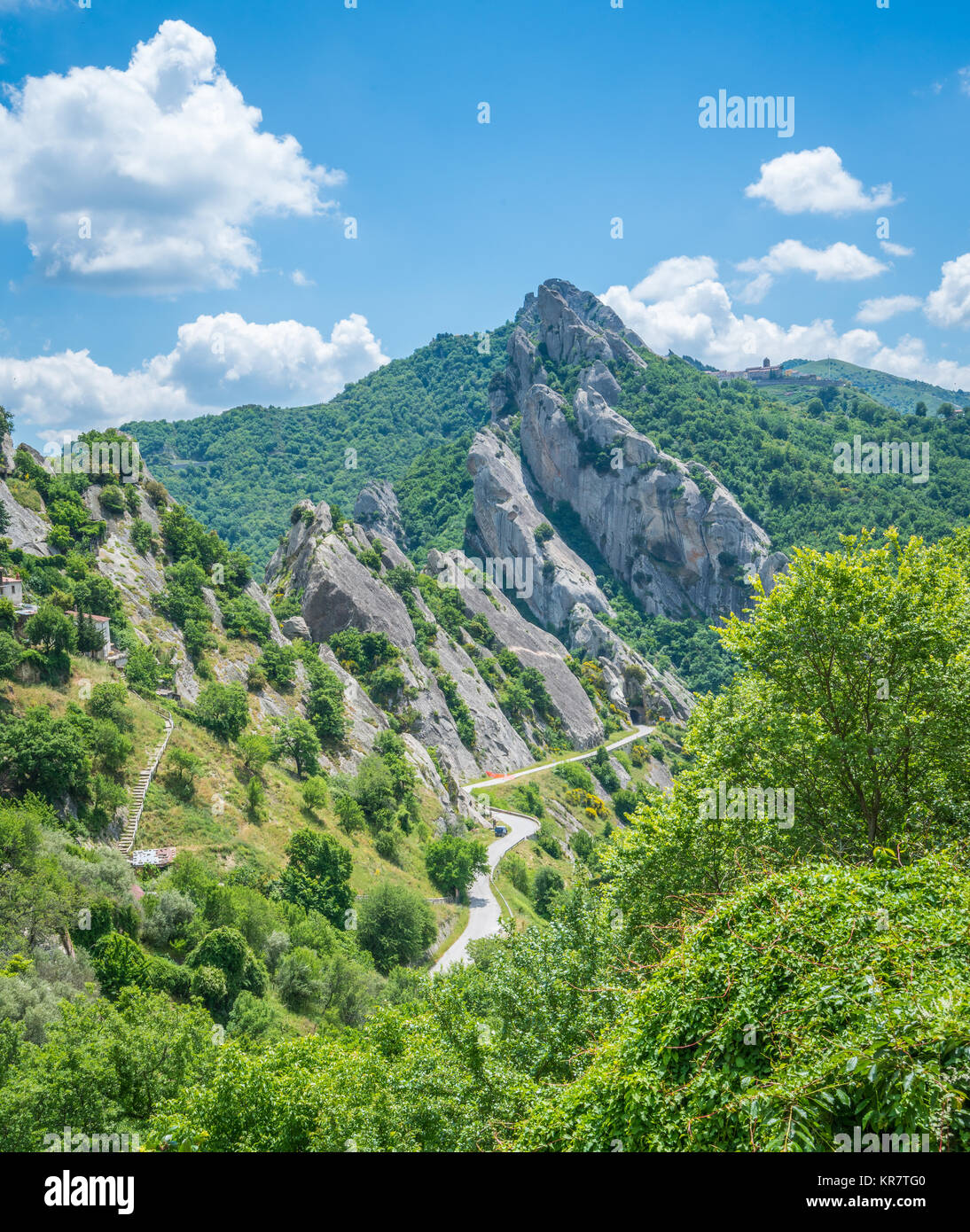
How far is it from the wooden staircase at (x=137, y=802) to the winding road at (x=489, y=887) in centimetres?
1759

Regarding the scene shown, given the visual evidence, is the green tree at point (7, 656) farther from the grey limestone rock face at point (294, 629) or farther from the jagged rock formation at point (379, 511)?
the jagged rock formation at point (379, 511)

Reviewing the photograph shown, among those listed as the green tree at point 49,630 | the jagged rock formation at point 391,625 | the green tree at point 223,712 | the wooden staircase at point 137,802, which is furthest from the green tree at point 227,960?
the jagged rock formation at point 391,625

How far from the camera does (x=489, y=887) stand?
57656 mm

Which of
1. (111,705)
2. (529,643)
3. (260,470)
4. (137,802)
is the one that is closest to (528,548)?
(529,643)

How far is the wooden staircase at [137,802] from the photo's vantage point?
35781mm

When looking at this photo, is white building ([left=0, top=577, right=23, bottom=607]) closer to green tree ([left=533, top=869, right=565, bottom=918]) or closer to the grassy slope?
the grassy slope

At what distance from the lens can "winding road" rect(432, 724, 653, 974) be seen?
1810 inches

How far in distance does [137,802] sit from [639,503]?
114 metres

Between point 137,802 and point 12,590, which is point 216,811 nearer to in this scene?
point 137,802

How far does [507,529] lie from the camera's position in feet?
416

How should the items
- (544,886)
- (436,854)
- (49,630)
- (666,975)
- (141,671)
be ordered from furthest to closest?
(544,886) < (436,854) < (141,671) < (49,630) < (666,975)

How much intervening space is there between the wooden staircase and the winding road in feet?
57.7

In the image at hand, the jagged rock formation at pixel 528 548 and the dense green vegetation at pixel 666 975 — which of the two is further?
the jagged rock formation at pixel 528 548

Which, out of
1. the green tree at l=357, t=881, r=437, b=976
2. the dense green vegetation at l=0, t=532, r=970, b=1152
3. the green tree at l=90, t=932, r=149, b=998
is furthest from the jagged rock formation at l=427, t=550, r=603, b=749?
the green tree at l=90, t=932, r=149, b=998
